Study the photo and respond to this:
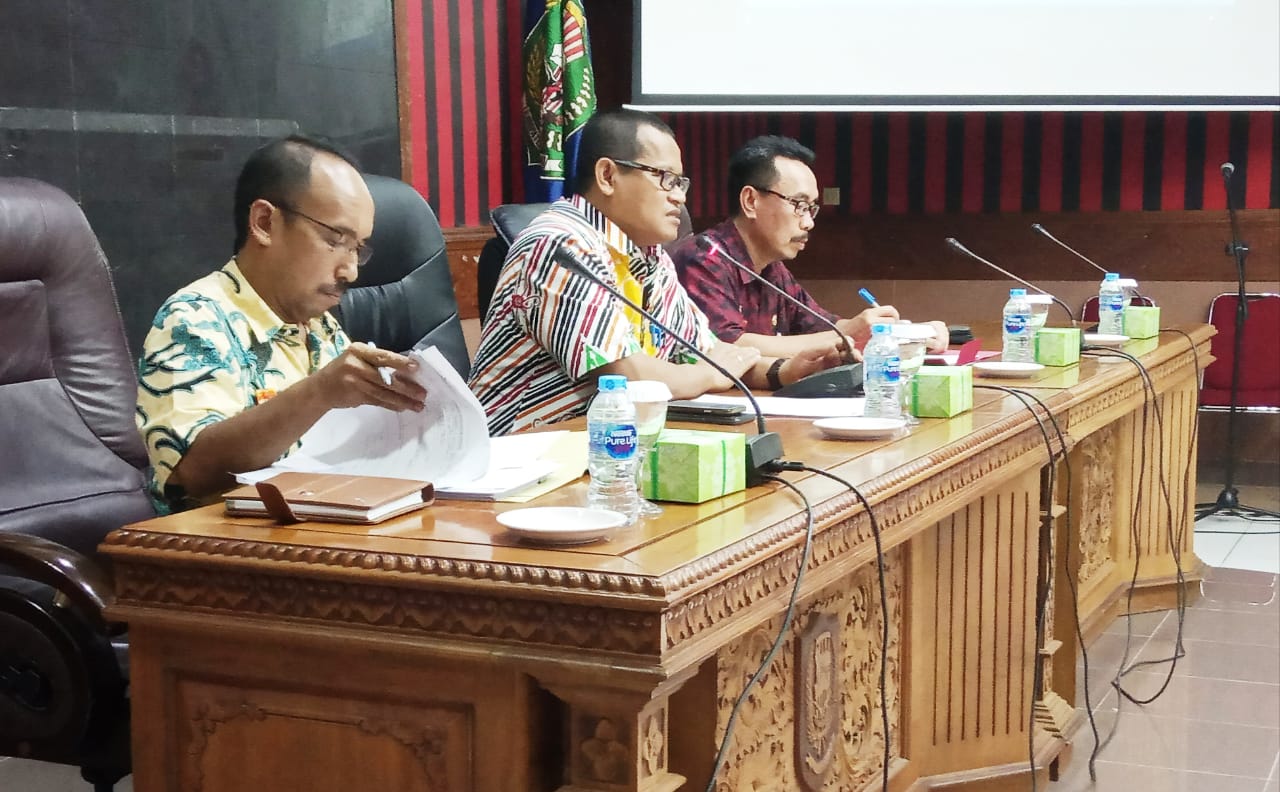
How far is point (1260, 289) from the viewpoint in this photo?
16.0 feet

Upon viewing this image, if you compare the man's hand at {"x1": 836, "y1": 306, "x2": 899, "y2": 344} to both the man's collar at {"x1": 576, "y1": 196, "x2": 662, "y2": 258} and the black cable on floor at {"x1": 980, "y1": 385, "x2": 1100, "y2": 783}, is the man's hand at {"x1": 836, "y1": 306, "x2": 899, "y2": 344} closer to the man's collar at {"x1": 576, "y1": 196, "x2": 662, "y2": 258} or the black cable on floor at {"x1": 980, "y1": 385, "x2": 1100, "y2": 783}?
the black cable on floor at {"x1": 980, "y1": 385, "x2": 1100, "y2": 783}

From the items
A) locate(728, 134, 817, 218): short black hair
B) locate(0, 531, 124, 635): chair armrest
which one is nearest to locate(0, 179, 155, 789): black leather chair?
locate(0, 531, 124, 635): chair armrest

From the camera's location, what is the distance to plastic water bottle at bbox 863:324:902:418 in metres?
1.80

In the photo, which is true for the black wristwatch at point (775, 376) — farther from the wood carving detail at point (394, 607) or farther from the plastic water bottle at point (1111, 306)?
the wood carving detail at point (394, 607)

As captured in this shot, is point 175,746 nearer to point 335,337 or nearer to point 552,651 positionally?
point 552,651

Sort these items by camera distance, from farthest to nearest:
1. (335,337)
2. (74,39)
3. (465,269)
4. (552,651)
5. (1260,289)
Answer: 1. (1260,289)
2. (465,269)
3. (74,39)
4. (335,337)
5. (552,651)

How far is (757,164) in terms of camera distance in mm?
2996

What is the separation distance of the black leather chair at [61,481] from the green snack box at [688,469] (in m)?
0.59

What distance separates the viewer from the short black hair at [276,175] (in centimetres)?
170

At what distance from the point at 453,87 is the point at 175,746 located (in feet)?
10.5

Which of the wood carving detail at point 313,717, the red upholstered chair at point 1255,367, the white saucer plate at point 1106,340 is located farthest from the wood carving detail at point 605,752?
the red upholstered chair at point 1255,367

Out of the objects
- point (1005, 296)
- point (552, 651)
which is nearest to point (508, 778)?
point (552, 651)

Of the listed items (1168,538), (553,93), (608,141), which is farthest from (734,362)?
(553,93)

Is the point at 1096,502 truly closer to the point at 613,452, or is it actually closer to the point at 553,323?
the point at 553,323
